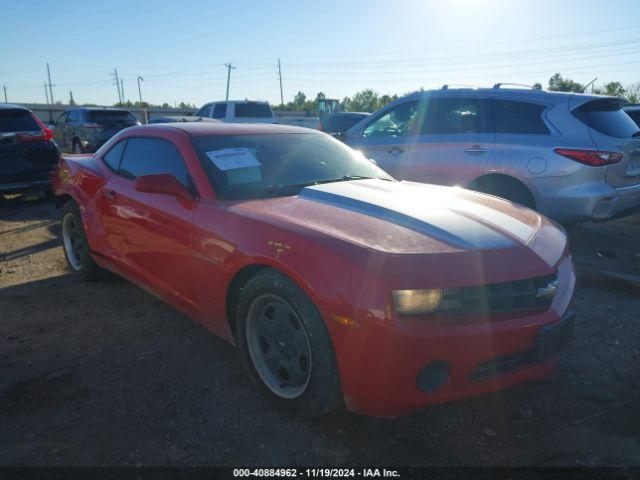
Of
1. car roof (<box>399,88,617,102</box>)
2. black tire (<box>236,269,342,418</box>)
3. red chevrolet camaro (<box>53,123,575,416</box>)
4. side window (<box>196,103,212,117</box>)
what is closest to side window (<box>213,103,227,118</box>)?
side window (<box>196,103,212,117</box>)

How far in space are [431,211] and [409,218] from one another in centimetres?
23

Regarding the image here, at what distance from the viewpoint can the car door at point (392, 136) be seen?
607 cm

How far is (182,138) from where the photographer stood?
3314 millimetres

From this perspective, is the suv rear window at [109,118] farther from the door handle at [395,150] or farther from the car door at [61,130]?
the door handle at [395,150]

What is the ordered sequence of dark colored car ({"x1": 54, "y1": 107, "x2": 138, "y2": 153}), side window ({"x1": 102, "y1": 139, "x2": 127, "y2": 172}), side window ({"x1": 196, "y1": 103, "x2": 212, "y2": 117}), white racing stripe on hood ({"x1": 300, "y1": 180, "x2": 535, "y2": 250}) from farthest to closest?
side window ({"x1": 196, "y1": 103, "x2": 212, "y2": 117}) → dark colored car ({"x1": 54, "y1": 107, "x2": 138, "y2": 153}) → side window ({"x1": 102, "y1": 139, "x2": 127, "y2": 172}) → white racing stripe on hood ({"x1": 300, "y1": 180, "x2": 535, "y2": 250})

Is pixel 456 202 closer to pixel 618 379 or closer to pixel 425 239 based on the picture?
pixel 425 239

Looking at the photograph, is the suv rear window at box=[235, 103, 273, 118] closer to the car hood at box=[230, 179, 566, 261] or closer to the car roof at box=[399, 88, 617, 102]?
the car roof at box=[399, 88, 617, 102]

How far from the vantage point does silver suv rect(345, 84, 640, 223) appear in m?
4.77

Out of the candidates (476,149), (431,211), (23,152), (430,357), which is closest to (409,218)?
(431,211)

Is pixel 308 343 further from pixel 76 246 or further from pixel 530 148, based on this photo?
pixel 530 148

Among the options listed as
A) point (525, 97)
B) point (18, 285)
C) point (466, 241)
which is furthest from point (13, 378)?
point (525, 97)

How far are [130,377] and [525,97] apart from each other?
471cm

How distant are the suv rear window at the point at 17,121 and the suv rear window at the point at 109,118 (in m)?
6.57

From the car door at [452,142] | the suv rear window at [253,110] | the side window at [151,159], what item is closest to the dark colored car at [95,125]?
the suv rear window at [253,110]
